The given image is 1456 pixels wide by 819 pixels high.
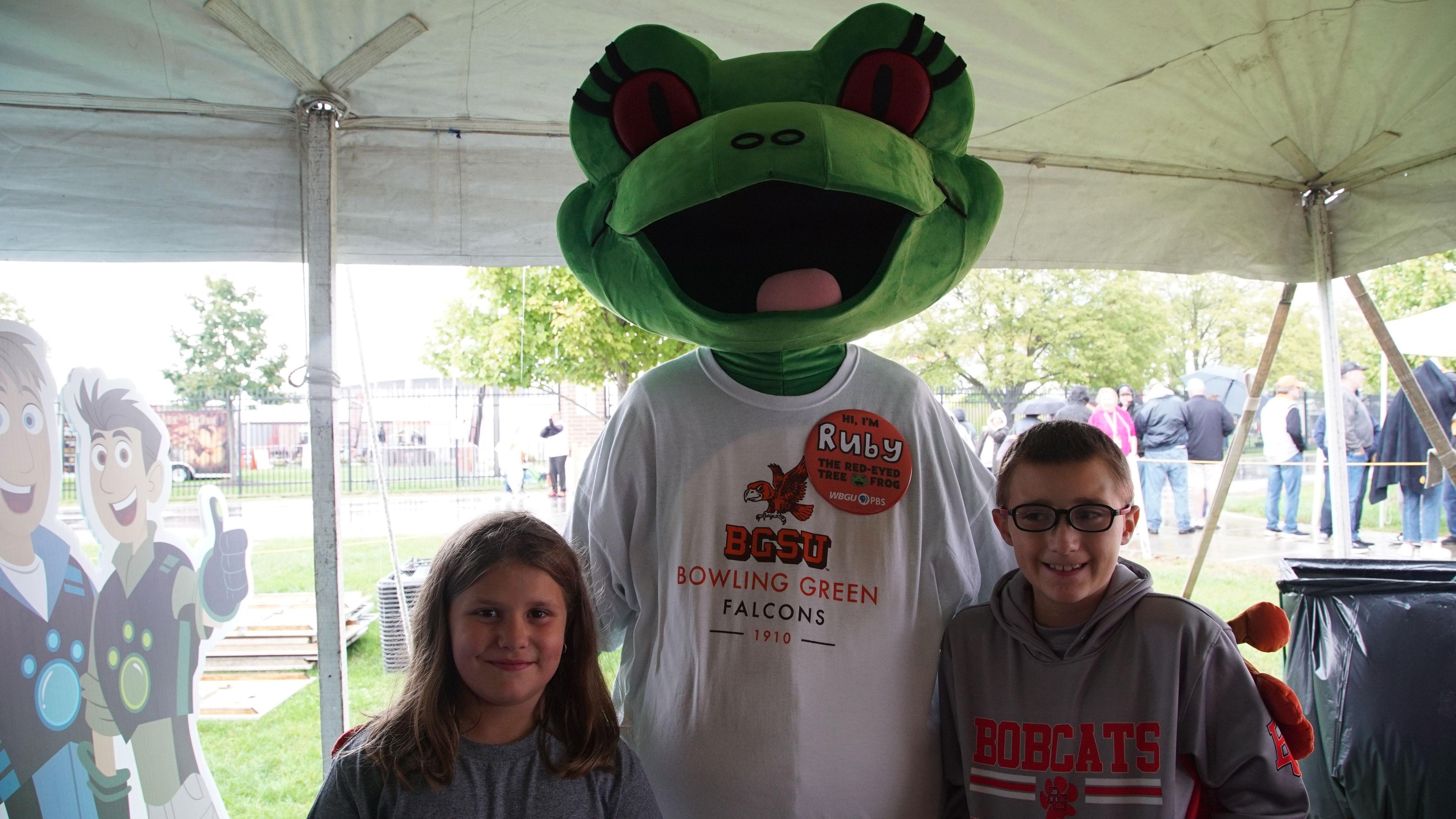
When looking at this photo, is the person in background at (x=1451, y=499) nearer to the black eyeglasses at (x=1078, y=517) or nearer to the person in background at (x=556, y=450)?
the black eyeglasses at (x=1078, y=517)

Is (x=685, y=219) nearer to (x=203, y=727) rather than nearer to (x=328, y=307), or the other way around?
(x=328, y=307)

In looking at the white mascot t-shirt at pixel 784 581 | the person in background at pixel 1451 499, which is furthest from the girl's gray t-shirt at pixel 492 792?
the person in background at pixel 1451 499

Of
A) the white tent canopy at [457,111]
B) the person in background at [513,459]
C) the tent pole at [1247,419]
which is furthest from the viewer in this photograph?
the person in background at [513,459]

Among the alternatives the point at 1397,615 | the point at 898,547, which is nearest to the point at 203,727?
the point at 898,547

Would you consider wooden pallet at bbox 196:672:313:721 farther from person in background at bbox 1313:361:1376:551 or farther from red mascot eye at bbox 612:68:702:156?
person in background at bbox 1313:361:1376:551

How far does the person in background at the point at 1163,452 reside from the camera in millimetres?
8367

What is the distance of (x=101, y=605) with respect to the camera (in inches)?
86.0

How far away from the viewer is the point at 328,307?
2.44 m

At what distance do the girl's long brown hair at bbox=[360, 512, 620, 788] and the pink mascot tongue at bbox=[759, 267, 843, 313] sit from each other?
53cm

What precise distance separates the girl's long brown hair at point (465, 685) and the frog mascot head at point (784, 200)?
43 cm

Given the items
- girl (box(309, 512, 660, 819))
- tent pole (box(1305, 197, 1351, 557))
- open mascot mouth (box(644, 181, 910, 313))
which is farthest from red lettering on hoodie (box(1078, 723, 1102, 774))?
tent pole (box(1305, 197, 1351, 557))

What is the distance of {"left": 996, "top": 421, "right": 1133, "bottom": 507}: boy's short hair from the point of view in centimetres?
143

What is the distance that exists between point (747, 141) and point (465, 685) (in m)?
0.93

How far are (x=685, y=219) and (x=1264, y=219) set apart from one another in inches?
118
